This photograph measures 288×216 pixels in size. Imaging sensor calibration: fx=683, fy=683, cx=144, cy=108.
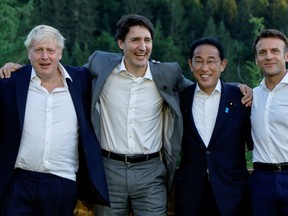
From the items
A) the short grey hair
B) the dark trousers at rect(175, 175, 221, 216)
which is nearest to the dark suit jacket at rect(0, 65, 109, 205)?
the short grey hair

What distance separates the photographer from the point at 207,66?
17.2 ft

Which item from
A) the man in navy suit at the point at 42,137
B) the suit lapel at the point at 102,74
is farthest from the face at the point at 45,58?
the suit lapel at the point at 102,74

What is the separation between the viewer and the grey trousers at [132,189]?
5188mm

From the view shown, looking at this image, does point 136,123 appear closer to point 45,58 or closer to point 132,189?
point 132,189

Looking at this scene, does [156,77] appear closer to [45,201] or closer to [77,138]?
[77,138]

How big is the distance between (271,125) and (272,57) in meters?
0.52

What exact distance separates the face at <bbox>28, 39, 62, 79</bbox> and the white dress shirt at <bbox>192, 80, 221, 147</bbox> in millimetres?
1130

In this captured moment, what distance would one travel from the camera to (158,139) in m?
5.32

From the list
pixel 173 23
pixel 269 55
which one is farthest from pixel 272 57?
pixel 173 23

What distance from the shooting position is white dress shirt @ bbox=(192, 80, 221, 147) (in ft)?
16.9

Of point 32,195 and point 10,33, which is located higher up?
point 10,33

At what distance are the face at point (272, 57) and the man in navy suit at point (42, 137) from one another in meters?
1.39

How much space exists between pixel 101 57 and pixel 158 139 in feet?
2.60

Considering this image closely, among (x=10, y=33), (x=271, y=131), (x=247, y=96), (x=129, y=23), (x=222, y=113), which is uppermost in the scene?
(x=10, y=33)
